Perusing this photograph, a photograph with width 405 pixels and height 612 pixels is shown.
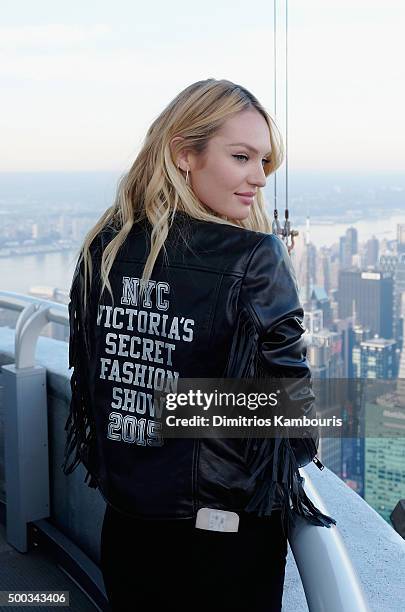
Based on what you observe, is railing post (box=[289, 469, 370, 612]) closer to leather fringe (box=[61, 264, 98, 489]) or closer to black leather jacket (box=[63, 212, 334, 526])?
black leather jacket (box=[63, 212, 334, 526])

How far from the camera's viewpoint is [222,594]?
0.99m

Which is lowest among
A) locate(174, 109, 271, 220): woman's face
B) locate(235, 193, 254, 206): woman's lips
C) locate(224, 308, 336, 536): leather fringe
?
locate(224, 308, 336, 536): leather fringe

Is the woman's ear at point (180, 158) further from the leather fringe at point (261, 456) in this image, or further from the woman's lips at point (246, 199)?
the leather fringe at point (261, 456)

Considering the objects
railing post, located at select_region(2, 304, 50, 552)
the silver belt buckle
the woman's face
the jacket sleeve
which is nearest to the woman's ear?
the woman's face

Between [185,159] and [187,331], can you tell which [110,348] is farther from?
[185,159]

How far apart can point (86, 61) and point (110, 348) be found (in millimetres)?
18254

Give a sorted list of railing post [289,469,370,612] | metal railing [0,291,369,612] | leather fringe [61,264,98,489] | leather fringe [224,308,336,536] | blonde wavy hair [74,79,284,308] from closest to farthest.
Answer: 1. railing post [289,469,370,612]
2. leather fringe [224,308,336,536]
3. blonde wavy hair [74,79,284,308]
4. leather fringe [61,264,98,489]
5. metal railing [0,291,369,612]

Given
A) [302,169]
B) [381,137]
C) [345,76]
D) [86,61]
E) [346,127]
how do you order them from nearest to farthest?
[302,169], [86,61], [381,137], [345,76], [346,127]

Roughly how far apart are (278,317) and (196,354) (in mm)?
116

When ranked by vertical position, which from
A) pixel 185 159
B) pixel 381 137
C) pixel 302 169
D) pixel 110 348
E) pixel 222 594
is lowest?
pixel 222 594

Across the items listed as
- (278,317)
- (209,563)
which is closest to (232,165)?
(278,317)

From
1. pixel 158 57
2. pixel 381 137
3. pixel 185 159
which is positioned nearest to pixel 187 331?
pixel 185 159

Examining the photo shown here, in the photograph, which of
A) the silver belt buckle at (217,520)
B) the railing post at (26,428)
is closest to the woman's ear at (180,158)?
the silver belt buckle at (217,520)

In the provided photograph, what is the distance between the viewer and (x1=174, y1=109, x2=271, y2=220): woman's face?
1082mm
